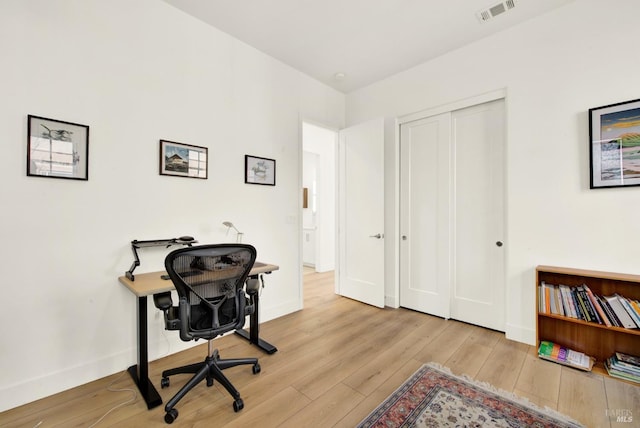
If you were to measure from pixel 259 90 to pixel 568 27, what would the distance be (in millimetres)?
2992

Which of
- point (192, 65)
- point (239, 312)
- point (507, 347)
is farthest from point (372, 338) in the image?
point (192, 65)

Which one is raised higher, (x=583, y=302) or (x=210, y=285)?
(x=210, y=285)

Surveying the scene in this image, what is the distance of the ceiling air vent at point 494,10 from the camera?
2430 mm

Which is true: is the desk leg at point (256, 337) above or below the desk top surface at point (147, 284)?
below

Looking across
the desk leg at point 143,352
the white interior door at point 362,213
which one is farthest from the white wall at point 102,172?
the white interior door at point 362,213

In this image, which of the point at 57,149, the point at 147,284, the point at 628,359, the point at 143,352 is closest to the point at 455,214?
the point at 628,359

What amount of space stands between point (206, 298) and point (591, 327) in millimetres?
3132

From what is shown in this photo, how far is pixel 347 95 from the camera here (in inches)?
169

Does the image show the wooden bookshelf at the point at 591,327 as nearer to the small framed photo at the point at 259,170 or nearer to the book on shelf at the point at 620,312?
the book on shelf at the point at 620,312

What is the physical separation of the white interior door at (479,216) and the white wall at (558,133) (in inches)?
6.8

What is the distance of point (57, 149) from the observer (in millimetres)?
1981

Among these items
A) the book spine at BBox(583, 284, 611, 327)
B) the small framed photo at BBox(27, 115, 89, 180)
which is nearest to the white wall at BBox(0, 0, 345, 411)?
the small framed photo at BBox(27, 115, 89, 180)

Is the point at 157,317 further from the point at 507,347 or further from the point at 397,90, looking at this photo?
the point at 397,90

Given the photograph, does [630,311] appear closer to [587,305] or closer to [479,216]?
[587,305]
